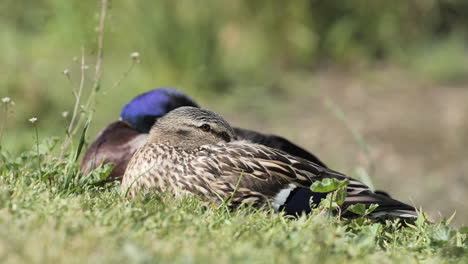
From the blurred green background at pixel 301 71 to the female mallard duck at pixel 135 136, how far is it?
1846 mm

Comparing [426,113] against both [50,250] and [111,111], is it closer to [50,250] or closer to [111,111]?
[111,111]

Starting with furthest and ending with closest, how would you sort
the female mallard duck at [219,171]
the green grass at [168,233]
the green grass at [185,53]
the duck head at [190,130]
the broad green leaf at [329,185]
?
the green grass at [185,53], the duck head at [190,130], the female mallard duck at [219,171], the broad green leaf at [329,185], the green grass at [168,233]

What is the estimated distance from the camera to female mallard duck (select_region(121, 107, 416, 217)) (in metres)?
3.26

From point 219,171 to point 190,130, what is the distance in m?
0.42

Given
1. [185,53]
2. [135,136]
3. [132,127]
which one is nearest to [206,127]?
[135,136]

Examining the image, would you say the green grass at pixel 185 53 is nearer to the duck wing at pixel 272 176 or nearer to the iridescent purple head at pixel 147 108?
the duck wing at pixel 272 176

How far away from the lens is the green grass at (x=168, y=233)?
2109 millimetres

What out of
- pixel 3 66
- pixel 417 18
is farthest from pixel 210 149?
pixel 417 18

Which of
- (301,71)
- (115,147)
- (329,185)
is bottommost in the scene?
(115,147)

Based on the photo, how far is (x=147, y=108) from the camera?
210 inches

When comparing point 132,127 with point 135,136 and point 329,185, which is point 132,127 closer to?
point 135,136

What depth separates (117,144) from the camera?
15.6 feet

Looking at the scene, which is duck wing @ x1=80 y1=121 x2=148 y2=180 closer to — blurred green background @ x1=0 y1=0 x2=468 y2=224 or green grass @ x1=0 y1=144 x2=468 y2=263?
green grass @ x1=0 y1=144 x2=468 y2=263

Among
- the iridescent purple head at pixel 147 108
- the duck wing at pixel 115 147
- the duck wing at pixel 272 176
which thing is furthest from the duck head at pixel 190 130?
the iridescent purple head at pixel 147 108
